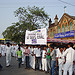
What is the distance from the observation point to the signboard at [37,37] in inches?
334

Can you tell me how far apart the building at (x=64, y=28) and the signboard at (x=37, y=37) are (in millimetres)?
15492

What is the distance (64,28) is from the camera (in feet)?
90.9

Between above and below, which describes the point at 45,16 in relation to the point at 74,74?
above

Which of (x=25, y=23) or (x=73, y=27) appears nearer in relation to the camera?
(x=73, y=27)

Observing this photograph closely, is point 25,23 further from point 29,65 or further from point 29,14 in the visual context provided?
point 29,65

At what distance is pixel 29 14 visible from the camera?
87.2 feet

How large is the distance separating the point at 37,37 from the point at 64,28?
19.5m

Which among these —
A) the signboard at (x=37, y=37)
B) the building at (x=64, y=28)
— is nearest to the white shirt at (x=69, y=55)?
the signboard at (x=37, y=37)

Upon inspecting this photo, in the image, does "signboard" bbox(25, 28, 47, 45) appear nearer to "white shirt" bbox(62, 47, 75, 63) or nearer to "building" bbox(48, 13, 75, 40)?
"white shirt" bbox(62, 47, 75, 63)

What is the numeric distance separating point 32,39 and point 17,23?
60.3 ft

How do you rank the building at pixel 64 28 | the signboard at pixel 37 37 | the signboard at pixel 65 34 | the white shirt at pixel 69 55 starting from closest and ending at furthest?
the white shirt at pixel 69 55 → the signboard at pixel 37 37 → the signboard at pixel 65 34 → the building at pixel 64 28

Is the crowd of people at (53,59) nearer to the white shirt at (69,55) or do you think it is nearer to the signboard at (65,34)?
the white shirt at (69,55)

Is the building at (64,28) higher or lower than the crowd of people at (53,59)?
higher

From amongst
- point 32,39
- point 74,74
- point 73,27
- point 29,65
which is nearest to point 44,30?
point 32,39
